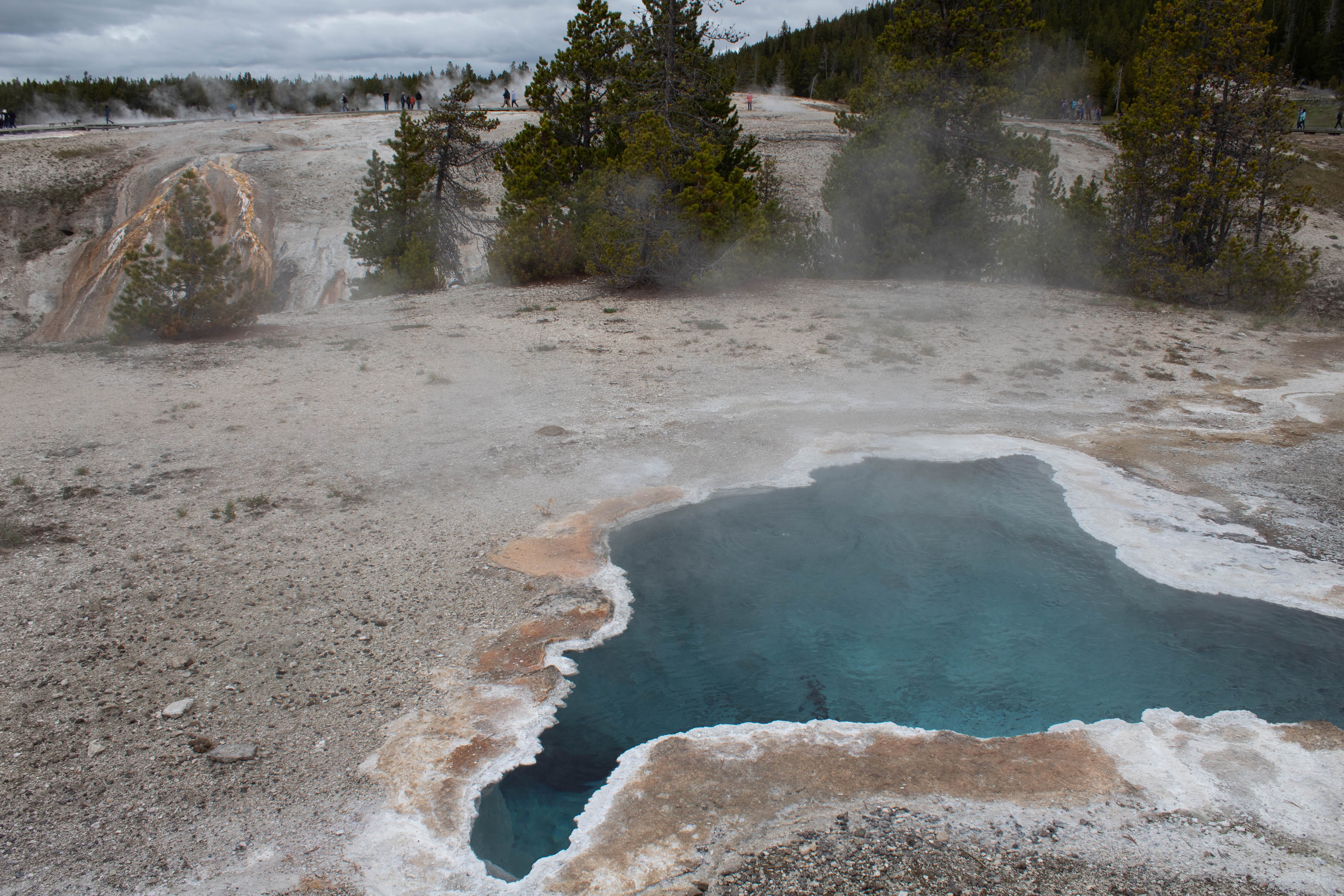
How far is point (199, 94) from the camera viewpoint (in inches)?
1665

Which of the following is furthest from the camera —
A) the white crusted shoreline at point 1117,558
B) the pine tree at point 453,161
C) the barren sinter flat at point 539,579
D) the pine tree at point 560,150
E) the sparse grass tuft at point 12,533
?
the pine tree at point 453,161

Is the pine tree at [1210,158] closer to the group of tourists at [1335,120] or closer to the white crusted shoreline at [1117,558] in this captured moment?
the white crusted shoreline at [1117,558]

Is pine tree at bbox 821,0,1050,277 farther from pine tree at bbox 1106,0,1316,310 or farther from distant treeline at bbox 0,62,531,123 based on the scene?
distant treeline at bbox 0,62,531,123

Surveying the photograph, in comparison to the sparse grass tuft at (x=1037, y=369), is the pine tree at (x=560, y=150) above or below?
above

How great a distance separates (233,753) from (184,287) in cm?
903

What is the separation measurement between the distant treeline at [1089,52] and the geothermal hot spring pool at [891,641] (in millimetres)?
26142

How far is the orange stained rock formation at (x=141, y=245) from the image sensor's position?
16609mm

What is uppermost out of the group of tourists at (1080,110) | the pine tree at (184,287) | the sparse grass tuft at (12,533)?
the group of tourists at (1080,110)

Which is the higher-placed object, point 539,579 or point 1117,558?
point 539,579

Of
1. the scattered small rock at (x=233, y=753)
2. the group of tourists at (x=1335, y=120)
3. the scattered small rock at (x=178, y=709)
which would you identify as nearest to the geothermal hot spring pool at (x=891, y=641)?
the scattered small rock at (x=233, y=753)

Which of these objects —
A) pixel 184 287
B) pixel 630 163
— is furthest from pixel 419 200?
pixel 184 287

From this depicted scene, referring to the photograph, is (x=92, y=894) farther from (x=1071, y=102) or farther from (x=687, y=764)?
(x=1071, y=102)

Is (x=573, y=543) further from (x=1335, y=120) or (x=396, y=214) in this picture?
(x=1335, y=120)

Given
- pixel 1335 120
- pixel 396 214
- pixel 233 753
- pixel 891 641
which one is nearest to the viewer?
pixel 233 753
